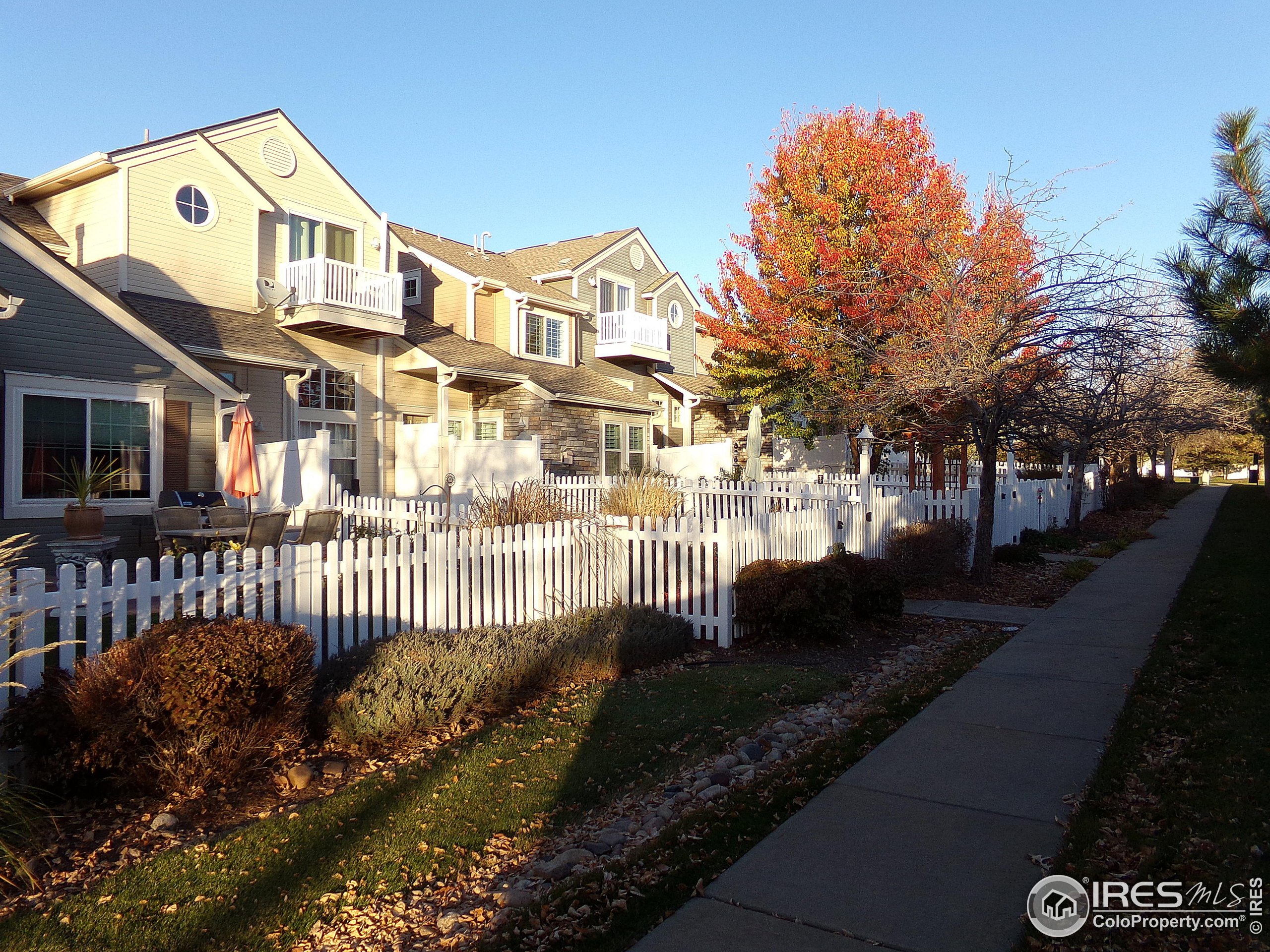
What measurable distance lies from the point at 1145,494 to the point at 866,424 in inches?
834

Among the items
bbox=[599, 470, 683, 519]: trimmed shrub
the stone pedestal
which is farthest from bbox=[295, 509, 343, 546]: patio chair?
bbox=[599, 470, 683, 519]: trimmed shrub

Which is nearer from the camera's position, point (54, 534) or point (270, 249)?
point (54, 534)

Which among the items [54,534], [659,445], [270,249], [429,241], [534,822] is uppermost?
[429,241]

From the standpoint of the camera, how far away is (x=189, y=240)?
1499cm

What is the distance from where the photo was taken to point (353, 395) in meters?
17.2

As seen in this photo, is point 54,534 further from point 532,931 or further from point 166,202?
point 532,931

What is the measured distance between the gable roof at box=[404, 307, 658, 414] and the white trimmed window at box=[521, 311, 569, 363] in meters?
0.39

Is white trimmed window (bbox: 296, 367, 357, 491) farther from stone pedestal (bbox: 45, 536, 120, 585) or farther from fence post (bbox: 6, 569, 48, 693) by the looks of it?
fence post (bbox: 6, 569, 48, 693)

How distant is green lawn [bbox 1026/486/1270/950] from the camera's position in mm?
3521

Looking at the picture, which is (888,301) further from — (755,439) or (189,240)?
(189,240)

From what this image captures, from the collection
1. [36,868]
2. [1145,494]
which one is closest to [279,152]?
[36,868]

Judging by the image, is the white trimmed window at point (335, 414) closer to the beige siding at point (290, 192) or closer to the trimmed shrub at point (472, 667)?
the beige siding at point (290, 192)

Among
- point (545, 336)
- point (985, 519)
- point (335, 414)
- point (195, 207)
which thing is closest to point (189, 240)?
point (195, 207)

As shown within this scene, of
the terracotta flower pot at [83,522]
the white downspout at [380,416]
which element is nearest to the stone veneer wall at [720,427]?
the white downspout at [380,416]
